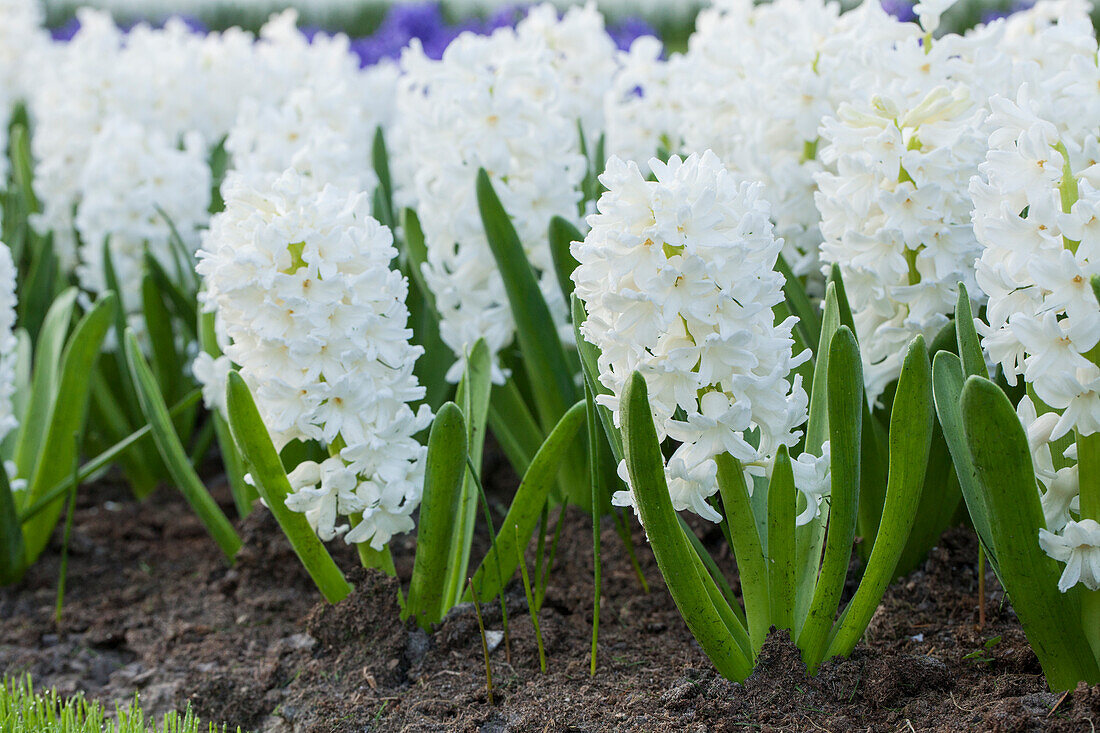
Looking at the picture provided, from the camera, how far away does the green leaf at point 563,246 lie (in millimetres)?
2670

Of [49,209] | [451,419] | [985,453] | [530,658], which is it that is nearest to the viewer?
[985,453]

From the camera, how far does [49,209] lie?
Answer: 14.4ft

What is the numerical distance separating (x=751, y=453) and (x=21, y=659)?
80.2 inches

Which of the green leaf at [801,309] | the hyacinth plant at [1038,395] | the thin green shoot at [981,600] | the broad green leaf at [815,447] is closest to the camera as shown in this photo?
the hyacinth plant at [1038,395]

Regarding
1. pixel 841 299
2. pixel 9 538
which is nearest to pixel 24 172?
pixel 9 538

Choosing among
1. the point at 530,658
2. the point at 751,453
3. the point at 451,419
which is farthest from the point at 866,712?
the point at 451,419

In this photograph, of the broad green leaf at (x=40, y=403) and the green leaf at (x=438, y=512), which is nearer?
the green leaf at (x=438, y=512)

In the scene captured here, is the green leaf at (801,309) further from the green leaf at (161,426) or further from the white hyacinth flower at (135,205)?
the white hyacinth flower at (135,205)

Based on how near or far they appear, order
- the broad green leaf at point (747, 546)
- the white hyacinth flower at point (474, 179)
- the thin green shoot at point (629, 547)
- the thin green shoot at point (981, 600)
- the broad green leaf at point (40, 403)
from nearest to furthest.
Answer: the broad green leaf at point (747, 546), the thin green shoot at point (981, 600), the thin green shoot at point (629, 547), the white hyacinth flower at point (474, 179), the broad green leaf at point (40, 403)

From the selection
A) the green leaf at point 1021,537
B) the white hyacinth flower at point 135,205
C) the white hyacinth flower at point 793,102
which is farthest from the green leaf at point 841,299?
the white hyacinth flower at point 135,205

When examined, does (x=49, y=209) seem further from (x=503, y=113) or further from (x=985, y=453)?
(x=985, y=453)

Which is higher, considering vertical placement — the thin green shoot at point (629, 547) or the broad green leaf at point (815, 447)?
the broad green leaf at point (815, 447)

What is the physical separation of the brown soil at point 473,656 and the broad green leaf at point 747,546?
6 cm

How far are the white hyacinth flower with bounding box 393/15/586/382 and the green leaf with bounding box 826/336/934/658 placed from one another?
1.17 metres
